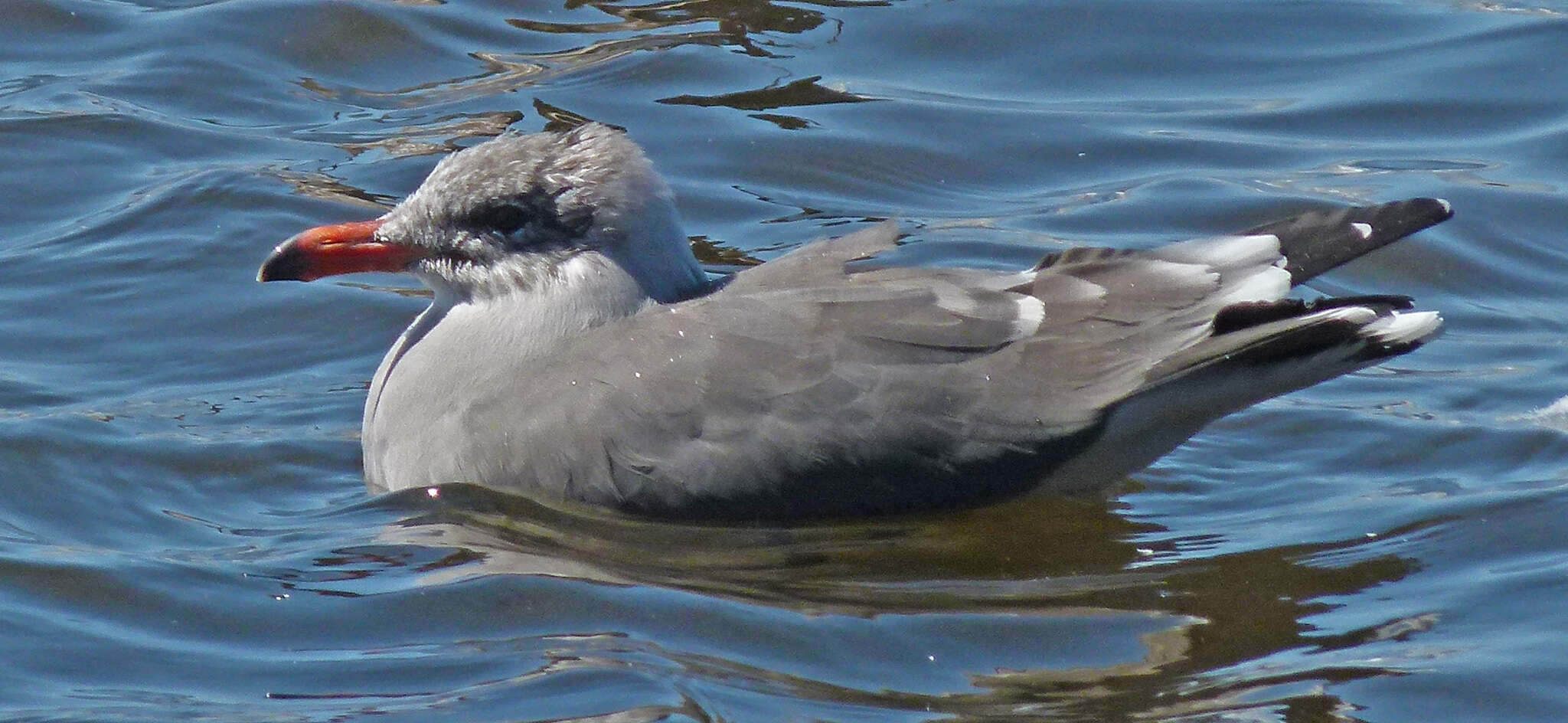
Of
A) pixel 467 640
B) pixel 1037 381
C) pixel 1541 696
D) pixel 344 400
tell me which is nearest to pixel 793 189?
pixel 344 400

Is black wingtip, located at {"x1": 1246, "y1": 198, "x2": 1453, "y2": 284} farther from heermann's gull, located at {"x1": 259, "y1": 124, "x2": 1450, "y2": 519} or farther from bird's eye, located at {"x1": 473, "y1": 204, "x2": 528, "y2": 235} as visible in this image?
bird's eye, located at {"x1": 473, "y1": 204, "x2": 528, "y2": 235}

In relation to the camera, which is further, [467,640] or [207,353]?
[207,353]

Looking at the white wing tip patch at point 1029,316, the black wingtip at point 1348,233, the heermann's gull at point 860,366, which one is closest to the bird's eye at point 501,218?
the heermann's gull at point 860,366

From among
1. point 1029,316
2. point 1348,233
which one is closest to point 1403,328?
point 1348,233

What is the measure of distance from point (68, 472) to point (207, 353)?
1.21m

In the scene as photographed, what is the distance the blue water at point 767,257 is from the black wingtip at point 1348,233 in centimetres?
73

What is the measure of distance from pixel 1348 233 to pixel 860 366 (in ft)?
4.86

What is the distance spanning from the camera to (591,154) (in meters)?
6.46

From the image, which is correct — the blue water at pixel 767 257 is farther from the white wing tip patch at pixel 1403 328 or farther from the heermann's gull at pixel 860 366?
the white wing tip patch at pixel 1403 328

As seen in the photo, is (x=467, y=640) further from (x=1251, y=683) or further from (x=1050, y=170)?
(x=1050, y=170)

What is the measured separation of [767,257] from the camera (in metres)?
8.20

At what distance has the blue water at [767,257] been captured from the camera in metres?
5.07

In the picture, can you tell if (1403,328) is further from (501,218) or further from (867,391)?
(501,218)

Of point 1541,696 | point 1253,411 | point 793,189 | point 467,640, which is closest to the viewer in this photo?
point 1541,696
